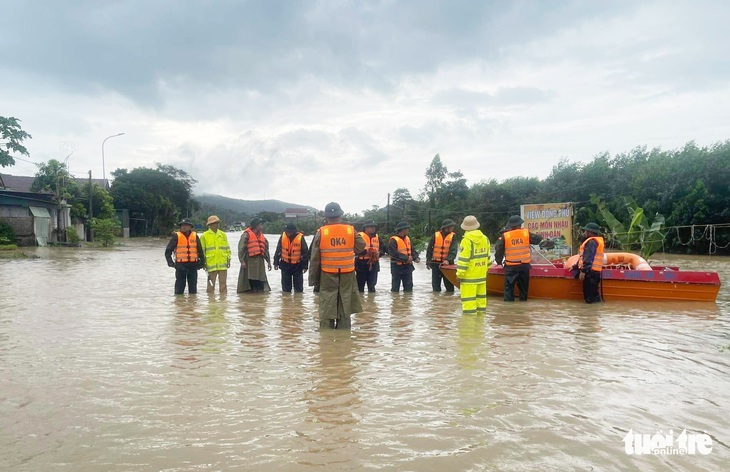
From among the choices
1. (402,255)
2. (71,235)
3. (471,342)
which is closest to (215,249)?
(402,255)

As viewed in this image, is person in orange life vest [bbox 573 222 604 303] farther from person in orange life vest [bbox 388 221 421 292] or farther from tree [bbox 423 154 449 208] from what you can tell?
tree [bbox 423 154 449 208]

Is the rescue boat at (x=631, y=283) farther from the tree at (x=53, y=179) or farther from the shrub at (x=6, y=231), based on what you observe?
the tree at (x=53, y=179)

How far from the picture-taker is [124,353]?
6645mm

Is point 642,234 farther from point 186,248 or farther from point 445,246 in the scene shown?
point 186,248

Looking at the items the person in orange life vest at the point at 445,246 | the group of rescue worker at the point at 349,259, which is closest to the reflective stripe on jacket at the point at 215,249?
the group of rescue worker at the point at 349,259

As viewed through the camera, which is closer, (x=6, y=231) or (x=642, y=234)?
(x=642, y=234)

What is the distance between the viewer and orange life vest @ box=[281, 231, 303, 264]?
12.2 metres

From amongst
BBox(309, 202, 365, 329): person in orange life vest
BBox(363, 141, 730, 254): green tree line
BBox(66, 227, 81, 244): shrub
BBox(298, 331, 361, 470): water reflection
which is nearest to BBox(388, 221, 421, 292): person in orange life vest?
BBox(309, 202, 365, 329): person in orange life vest

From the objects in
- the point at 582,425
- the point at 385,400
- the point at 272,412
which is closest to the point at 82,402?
the point at 272,412

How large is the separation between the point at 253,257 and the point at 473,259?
5.12 metres

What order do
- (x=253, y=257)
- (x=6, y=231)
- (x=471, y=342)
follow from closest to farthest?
1. (x=471, y=342)
2. (x=253, y=257)
3. (x=6, y=231)

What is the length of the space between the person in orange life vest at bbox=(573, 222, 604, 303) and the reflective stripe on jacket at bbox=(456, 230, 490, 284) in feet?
8.61

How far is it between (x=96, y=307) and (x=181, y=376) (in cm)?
576

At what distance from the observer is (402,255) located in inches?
500
